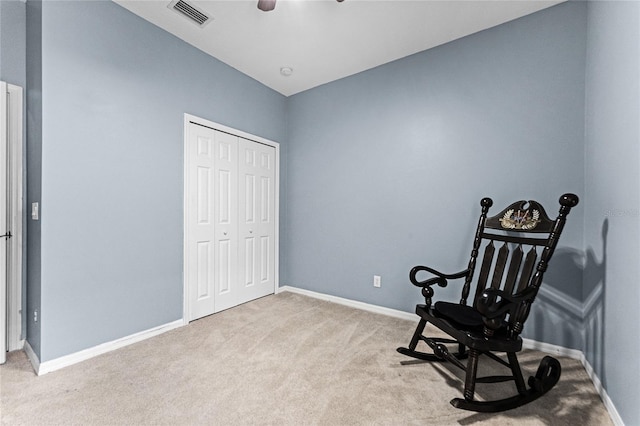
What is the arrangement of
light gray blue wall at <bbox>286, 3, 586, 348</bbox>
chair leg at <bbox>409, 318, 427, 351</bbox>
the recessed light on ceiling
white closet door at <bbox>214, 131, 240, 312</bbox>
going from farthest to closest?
the recessed light on ceiling → white closet door at <bbox>214, 131, 240, 312</bbox> → light gray blue wall at <bbox>286, 3, 586, 348</bbox> → chair leg at <bbox>409, 318, 427, 351</bbox>

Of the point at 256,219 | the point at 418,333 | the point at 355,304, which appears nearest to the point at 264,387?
the point at 418,333

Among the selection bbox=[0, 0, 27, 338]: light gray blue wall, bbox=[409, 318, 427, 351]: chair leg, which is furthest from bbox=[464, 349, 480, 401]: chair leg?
bbox=[0, 0, 27, 338]: light gray blue wall

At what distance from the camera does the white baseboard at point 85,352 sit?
1875 millimetres

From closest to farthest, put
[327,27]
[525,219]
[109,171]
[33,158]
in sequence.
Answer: [525,219]
[33,158]
[109,171]
[327,27]

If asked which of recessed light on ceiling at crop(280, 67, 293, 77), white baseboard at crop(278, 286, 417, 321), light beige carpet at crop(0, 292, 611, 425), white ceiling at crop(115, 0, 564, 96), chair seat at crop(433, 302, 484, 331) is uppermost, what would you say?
white ceiling at crop(115, 0, 564, 96)

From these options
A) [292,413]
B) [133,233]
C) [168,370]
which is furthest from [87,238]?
[292,413]

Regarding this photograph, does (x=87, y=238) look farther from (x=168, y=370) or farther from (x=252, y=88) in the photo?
(x=252, y=88)

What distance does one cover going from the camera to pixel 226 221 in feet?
10.2

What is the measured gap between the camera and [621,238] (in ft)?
4.88

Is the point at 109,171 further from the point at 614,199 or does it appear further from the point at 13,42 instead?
the point at 614,199

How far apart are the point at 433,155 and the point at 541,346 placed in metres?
1.81

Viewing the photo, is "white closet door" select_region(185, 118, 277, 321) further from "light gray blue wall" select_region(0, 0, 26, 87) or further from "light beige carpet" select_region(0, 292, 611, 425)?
"light gray blue wall" select_region(0, 0, 26, 87)

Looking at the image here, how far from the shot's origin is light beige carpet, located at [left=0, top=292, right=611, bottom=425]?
1479mm

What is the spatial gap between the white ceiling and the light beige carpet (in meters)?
2.69
